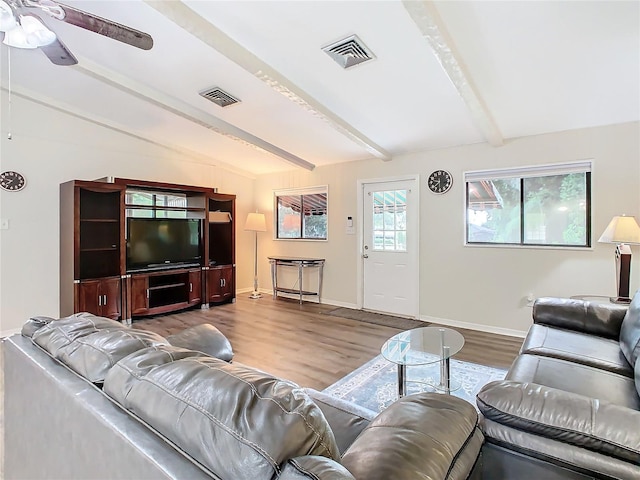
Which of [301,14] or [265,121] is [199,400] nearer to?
[301,14]

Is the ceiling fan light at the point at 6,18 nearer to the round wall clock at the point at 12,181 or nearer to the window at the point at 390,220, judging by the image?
the round wall clock at the point at 12,181

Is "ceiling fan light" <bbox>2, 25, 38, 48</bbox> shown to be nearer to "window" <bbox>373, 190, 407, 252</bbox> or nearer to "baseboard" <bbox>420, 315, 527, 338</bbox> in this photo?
"window" <bbox>373, 190, 407, 252</bbox>

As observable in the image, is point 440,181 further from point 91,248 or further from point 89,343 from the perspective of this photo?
point 91,248

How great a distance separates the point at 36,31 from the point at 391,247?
428cm

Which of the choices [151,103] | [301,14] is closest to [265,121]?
[151,103]

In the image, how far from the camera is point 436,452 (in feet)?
2.77

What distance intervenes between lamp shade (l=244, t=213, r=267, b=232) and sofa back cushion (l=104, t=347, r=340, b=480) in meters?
5.52

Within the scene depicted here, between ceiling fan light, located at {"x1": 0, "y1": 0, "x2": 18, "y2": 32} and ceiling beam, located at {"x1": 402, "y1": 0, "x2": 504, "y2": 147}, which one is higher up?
ceiling beam, located at {"x1": 402, "y1": 0, "x2": 504, "y2": 147}

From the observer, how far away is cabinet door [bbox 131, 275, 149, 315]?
4723mm

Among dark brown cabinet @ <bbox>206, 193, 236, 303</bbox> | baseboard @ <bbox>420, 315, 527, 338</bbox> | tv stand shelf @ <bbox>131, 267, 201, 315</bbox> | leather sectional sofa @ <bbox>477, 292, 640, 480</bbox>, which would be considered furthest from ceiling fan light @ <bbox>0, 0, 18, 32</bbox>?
baseboard @ <bbox>420, 315, 527, 338</bbox>

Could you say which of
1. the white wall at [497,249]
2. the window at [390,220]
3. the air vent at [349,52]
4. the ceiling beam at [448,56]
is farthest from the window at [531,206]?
the air vent at [349,52]

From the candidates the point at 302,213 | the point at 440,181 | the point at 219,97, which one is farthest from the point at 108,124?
the point at 440,181

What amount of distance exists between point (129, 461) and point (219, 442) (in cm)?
28

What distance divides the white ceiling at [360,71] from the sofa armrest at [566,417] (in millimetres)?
2146
